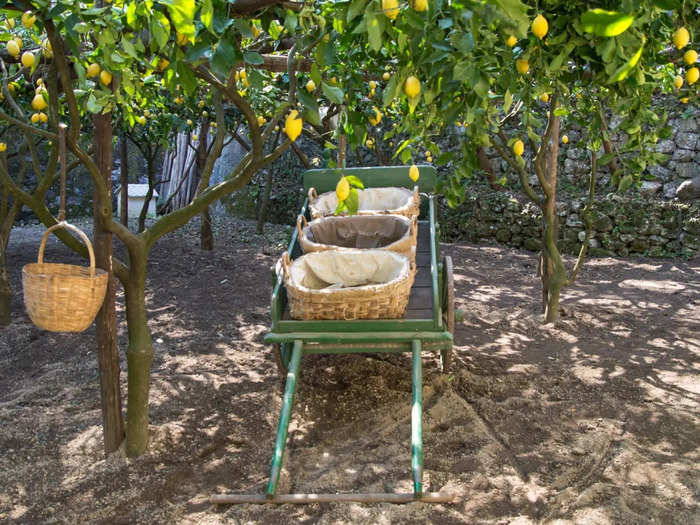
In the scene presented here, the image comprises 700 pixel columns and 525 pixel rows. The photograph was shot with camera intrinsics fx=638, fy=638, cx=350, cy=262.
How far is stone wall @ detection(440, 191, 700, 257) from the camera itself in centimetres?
792

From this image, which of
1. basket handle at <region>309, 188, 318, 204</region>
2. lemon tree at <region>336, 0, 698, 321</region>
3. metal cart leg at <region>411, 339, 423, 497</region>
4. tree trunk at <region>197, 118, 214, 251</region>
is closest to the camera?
lemon tree at <region>336, 0, 698, 321</region>

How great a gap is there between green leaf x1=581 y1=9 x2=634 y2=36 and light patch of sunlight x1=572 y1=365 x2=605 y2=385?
10.1 ft

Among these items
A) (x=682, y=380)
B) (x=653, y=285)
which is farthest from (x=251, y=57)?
(x=653, y=285)

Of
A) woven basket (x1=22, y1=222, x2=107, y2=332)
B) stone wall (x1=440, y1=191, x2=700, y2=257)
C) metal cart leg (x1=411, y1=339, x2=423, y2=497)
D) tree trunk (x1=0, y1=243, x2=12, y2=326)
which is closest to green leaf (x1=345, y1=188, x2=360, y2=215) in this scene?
woven basket (x1=22, y1=222, x2=107, y2=332)

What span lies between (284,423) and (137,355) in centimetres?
74

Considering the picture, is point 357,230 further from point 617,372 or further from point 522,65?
point 522,65

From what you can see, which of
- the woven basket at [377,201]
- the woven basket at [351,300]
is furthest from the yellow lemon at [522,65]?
the woven basket at [377,201]

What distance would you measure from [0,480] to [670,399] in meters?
3.38

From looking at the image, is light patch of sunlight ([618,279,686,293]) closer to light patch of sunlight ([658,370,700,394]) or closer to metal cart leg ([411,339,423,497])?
light patch of sunlight ([658,370,700,394])

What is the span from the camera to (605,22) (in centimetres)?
111

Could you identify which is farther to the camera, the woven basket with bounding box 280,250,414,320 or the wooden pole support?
the woven basket with bounding box 280,250,414,320

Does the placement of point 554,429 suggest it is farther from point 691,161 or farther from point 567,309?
point 691,161

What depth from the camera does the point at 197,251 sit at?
8.13 meters

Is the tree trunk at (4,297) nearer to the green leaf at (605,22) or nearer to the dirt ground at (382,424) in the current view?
the dirt ground at (382,424)
